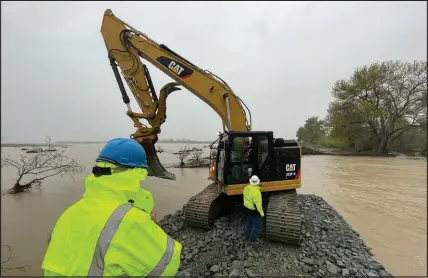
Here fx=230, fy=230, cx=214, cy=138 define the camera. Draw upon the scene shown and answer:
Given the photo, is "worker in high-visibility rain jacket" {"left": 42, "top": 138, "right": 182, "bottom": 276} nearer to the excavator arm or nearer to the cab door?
the cab door

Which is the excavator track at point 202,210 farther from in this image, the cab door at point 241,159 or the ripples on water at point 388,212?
the ripples on water at point 388,212

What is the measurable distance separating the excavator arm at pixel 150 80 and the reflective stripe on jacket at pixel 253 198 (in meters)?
1.62

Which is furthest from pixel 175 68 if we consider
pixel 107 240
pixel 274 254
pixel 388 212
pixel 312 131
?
pixel 312 131

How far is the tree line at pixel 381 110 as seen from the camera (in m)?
23.3

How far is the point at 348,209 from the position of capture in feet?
21.9

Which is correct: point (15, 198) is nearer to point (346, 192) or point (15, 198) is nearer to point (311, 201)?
point (311, 201)

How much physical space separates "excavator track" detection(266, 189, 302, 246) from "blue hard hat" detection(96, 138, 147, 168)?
10.7ft

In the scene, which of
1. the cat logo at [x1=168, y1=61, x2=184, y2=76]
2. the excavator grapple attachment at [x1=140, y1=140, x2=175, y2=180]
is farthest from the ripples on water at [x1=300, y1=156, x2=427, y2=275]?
the cat logo at [x1=168, y1=61, x2=184, y2=76]

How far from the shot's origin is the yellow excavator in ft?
15.3

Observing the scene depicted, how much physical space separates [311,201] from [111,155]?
21.9ft

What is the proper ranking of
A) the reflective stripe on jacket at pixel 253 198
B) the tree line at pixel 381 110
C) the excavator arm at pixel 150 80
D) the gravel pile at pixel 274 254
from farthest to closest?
the tree line at pixel 381 110 < the excavator arm at pixel 150 80 < the reflective stripe on jacket at pixel 253 198 < the gravel pile at pixel 274 254

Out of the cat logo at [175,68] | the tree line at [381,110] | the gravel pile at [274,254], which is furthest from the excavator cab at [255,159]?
the tree line at [381,110]

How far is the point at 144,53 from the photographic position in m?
5.53

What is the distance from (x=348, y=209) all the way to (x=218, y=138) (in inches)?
177
